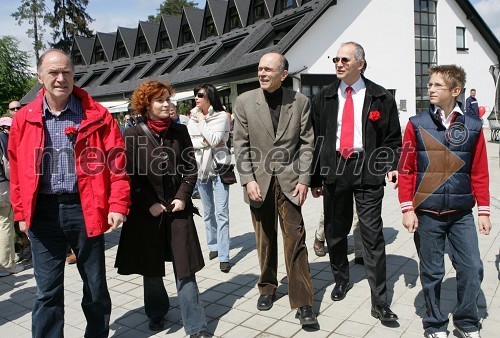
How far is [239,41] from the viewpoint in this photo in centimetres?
2858

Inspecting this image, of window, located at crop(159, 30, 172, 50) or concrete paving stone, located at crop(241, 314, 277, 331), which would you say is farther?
window, located at crop(159, 30, 172, 50)

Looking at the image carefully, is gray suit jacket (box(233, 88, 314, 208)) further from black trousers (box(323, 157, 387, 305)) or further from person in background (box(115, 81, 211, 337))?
person in background (box(115, 81, 211, 337))

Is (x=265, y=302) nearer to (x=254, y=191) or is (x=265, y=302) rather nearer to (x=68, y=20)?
(x=254, y=191)

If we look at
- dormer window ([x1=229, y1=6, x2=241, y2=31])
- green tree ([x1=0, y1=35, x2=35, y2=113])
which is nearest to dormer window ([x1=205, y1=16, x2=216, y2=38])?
dormer window ([x1=229, y1=6, x2=241, y2=31])

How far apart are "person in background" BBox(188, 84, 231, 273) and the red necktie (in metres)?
1.68

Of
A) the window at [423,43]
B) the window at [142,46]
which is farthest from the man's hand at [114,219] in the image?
the window at [142,46]

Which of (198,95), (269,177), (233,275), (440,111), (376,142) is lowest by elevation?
(233,275)

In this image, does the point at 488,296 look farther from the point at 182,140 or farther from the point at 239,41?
the point at 239,41

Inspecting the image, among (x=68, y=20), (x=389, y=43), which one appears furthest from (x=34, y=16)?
(x=389, y=43)

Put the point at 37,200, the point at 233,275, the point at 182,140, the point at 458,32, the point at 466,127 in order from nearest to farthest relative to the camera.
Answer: the point at 37,200 < the point at 466,127 < the point at 182,140 < the point at 233,275 < the point at 458,32

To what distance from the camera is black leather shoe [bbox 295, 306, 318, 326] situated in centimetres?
367

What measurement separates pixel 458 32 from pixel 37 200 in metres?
30.1

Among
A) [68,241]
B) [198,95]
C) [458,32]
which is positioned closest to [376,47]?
[458,32]

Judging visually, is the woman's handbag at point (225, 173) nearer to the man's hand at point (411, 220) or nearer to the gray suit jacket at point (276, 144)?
the gray suit jacket at point (276, 144)
